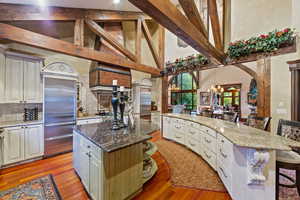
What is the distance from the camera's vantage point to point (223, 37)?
4.62m

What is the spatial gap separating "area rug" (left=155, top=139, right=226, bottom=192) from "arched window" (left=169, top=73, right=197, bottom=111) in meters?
8.50

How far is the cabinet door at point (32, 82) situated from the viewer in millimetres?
3426

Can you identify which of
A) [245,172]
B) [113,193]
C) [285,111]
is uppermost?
[285,111]

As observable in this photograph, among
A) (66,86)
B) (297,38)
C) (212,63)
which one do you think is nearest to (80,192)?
(66,86)

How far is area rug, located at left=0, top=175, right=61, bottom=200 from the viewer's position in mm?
2094

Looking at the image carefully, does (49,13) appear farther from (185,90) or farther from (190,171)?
(185,90)

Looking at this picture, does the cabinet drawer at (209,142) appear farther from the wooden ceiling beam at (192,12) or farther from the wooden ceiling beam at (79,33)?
the wooden ceiling beam at (79,33)

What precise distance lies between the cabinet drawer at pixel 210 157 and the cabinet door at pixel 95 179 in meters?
2.16

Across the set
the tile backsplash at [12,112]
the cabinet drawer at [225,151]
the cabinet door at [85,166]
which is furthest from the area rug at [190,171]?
the tile backsplash at [12,112]

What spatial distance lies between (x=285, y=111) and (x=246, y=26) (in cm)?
340

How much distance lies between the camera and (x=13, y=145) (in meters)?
3.04

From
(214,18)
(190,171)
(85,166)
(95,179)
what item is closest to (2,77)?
(85,166)

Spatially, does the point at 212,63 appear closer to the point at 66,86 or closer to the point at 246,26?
the point at 246,26

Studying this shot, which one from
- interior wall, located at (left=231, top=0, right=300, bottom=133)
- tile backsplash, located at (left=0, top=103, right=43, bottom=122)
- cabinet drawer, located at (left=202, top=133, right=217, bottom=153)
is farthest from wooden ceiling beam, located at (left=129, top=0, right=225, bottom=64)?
tile backsplash, located at (left=0, top=103, right=43, bottom=122)
